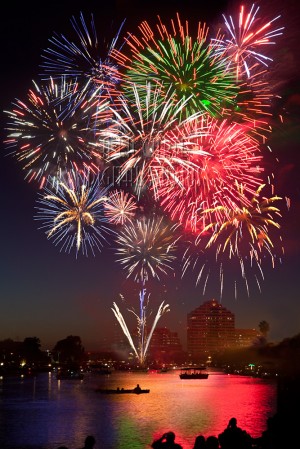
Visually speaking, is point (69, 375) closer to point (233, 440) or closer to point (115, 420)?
point (115, 420)

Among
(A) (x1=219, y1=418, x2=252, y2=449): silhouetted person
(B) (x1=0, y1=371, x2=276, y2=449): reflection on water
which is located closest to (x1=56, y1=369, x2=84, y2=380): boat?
(B) (x1=0, y1=371, x2=276, y2=449): reflection on water

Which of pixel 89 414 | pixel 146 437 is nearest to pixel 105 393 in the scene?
pixel 89 414

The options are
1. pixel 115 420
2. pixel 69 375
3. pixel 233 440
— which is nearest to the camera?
pixel 233 440

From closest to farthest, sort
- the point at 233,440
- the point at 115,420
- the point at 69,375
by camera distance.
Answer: the point at 233,440, the point at 115,420, the point at 69,375

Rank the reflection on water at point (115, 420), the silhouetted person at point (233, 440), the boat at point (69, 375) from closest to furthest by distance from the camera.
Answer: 1. the silhouetted person at point (233, 440)
2. the reflection on water at point (115, 420)
3. the boat at point (69, 375)

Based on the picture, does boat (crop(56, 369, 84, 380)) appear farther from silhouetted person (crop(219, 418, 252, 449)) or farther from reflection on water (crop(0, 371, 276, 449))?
silhouetted person (crop(219, 418, 252, 449))

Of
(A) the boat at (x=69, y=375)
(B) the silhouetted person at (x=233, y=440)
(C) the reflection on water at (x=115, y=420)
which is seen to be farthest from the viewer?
(A) the boat at (x=69, y=375)

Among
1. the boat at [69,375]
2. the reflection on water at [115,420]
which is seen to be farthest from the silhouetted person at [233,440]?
the boat at [69,375]

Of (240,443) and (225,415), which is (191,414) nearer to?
(225,415)

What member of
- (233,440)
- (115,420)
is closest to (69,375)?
(115,420)

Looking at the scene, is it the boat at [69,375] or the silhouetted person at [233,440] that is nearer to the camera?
the silhouetted person at [233,440]

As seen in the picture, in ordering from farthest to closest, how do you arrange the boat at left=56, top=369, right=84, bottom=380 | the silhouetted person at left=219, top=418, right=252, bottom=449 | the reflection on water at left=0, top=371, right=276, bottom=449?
the boat at left=56, top=369, right=84, bottom=380 → the reflection on water at left=0, top=371, right=276, bottom=449 → the silhouetted person at left=219, top=418, right=252, bottom=449

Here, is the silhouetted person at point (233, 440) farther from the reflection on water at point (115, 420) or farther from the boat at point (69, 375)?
the boat at point (69, 375)
